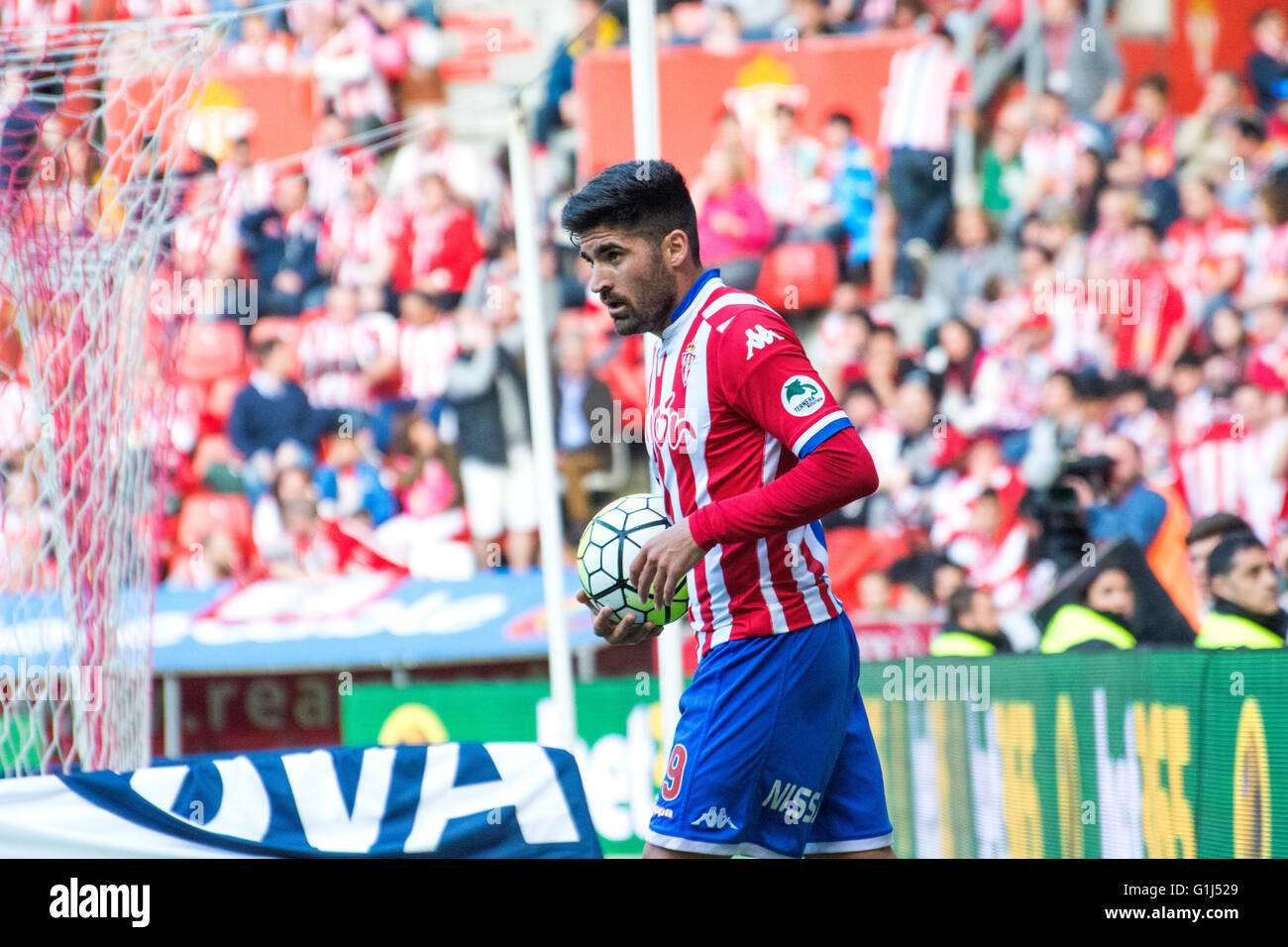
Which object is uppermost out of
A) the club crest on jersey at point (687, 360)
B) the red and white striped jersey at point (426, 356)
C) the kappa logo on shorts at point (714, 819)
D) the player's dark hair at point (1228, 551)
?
the red and white striped jersey at point (426, 356)

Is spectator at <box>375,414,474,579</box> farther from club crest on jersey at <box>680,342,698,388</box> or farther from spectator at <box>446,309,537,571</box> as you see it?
club crest on jersey at <box>680,342,698,388</box>

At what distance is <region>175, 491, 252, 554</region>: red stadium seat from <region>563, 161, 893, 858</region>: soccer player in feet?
25.8

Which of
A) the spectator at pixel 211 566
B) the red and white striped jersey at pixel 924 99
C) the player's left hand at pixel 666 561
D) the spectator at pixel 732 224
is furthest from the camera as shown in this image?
the red and white striped jersey at pixel 924 99

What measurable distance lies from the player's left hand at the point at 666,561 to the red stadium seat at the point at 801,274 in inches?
313

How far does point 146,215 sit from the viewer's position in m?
6.08

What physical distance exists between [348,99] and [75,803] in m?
9.70

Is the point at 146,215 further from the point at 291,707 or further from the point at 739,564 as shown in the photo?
the point at 291,707

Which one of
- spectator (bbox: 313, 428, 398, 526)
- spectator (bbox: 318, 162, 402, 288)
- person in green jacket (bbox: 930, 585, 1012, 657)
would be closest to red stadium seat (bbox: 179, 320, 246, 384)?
spectator (bbox: 318, 162, 402, 288)

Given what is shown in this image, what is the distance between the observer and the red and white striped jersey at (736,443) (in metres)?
3.49

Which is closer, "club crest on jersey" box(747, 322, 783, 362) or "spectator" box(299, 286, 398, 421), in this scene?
"club crest on jersey" box(747, 322, 783, 362)

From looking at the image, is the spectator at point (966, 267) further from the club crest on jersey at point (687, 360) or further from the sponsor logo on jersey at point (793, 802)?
the sponsor logo on jersey at point (793, 802)

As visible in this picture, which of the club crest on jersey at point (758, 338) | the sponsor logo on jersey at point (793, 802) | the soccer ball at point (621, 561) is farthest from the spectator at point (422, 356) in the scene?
the sponsor logo on jersey at point (793, 802)

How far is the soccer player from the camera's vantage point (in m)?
3.41
